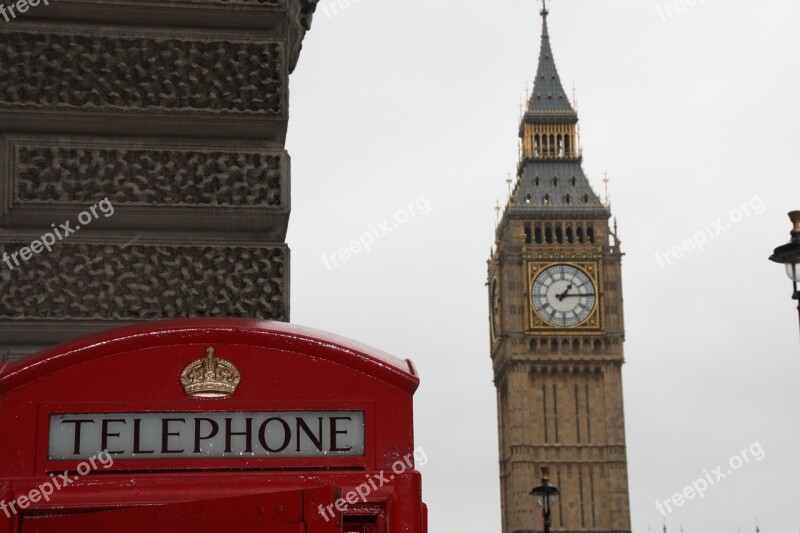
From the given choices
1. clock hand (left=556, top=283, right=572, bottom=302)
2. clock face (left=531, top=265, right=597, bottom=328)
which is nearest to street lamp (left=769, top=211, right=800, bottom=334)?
clock face (left=531, top=265, right=597, bottom=328)

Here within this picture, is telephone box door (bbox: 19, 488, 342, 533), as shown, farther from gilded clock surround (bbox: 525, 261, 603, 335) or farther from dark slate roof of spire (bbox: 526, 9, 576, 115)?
dark slate roof of spire (bbox: 526, 9, 576, 115)

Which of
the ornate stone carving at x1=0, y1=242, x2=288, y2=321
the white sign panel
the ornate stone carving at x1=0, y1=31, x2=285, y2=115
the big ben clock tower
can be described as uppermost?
the big ben clock tower

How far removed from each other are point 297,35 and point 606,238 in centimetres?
6645

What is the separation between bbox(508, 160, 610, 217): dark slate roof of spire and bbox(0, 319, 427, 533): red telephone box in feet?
226

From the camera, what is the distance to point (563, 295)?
2766 inches

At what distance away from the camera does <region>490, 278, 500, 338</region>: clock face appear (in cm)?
7194

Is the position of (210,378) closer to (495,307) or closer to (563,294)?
(563,294)

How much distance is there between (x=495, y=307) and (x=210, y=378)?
70647mm

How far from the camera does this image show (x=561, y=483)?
225ft

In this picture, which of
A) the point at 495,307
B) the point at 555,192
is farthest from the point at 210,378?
the point at 495,307

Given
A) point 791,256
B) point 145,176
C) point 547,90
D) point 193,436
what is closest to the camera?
point 193,436

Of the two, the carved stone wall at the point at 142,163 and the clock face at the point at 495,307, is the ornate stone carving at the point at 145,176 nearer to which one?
the carved stone wall at the point at 142,163

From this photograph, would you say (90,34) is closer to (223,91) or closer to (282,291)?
(223,91)

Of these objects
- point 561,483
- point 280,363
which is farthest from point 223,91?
point 561,483
